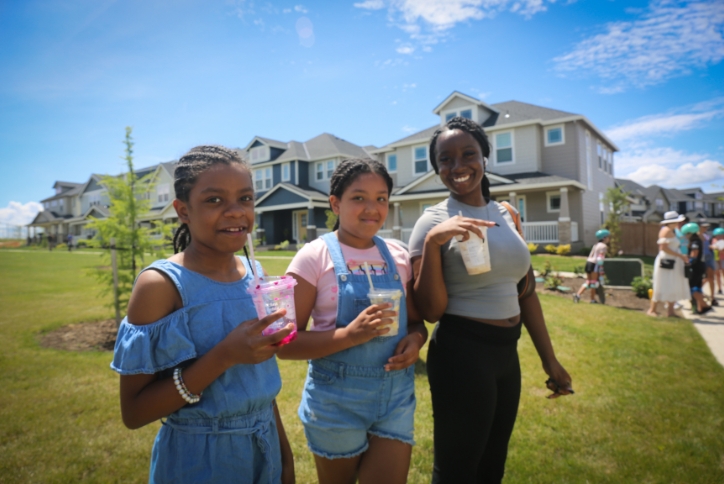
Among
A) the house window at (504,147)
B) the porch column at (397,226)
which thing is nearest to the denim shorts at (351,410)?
the porch column at (397,226)

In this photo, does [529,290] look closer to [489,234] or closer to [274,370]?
[489,234]

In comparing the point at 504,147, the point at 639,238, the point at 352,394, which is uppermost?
the point at 504,147

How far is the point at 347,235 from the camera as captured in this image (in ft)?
7.28

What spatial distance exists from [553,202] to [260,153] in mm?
23518

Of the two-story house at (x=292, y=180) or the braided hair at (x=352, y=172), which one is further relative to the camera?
the two-story house at (x=292, y=180)

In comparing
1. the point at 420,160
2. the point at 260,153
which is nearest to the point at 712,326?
the point at 420,160

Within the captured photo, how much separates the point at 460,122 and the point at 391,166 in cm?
2555

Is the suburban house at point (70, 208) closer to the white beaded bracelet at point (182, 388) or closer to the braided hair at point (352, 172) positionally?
the braided hair at point (352, 172)

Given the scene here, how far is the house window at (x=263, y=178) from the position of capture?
33.3m

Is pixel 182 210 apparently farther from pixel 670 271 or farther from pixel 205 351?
pixel 670 271

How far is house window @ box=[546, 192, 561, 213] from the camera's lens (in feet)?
70.8

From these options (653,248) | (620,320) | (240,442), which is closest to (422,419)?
(240,442)

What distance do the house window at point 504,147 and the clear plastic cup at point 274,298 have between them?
23.3 metres

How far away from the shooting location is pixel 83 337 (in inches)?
285
